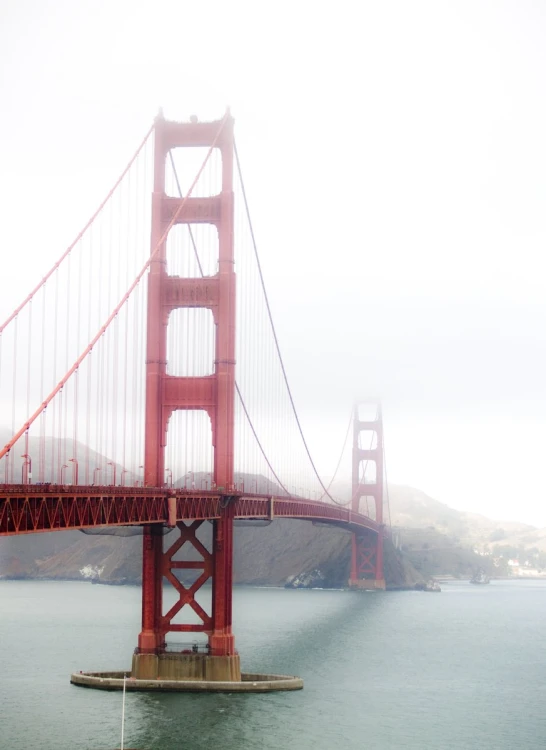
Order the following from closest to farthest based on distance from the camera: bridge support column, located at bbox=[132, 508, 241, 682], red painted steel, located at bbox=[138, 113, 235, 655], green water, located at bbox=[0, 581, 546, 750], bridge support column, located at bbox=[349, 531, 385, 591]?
1. green water, located at bbox=[0, 581, 546, 750]
2. bridge support column, located at bbox=[132, 508, 241, 682]
3. red painted steel, located at bbox=[138, 113, 235, 655]
4. bridge support column, located at bbox=[349, 531, 385, 591]

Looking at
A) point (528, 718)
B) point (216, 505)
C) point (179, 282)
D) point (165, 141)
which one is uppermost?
point (165, 141)

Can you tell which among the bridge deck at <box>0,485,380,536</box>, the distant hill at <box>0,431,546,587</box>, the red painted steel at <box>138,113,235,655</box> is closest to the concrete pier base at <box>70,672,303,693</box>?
the red painted steel at <box>138,113,235,655</box>

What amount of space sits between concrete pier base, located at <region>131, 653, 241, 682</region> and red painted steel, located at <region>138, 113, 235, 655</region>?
17.5 inches

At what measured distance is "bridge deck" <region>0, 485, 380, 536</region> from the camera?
28.2m

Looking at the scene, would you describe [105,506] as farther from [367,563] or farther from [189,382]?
[367,563]

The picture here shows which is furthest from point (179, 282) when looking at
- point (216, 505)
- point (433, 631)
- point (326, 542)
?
point (326, 542)

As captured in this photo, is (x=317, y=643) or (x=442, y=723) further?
(x=317, y=643)

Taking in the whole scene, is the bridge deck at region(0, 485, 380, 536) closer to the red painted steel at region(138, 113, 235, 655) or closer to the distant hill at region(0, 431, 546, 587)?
the red painted steel at region(138, 113, 235, 655)

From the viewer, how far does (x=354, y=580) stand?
141m

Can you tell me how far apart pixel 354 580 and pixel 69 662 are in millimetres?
85716

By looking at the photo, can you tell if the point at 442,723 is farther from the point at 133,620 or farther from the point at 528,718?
the point at 133,620

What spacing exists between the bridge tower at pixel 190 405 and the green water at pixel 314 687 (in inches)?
89.4

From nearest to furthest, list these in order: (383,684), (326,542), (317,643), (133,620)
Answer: (383,684) → (317,643) → (133,620) → (326,542)

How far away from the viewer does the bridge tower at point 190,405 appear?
156 ft
